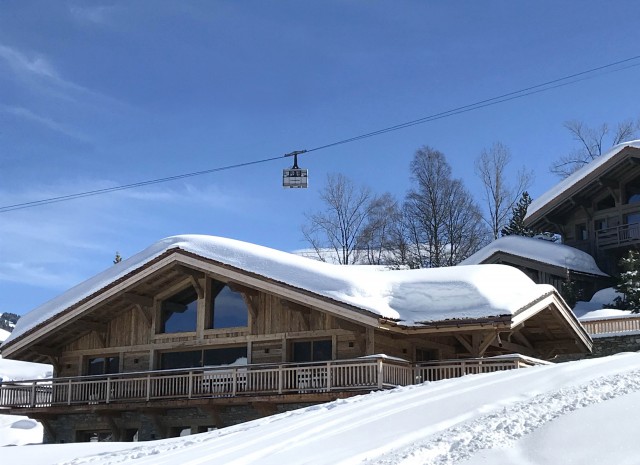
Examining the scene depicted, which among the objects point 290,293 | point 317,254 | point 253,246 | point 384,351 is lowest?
point 384,351

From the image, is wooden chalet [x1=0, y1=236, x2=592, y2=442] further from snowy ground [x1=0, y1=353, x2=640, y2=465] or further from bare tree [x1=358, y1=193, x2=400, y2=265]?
bare tree [x1=358, y1=193, x2=400, y2=265]

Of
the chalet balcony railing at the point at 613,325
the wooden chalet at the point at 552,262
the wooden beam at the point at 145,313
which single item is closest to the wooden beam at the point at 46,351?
the wooden beam at the point at 145,313

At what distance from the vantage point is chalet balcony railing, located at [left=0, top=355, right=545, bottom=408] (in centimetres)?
2059

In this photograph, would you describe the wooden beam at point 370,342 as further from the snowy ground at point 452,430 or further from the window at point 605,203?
the window at point 605,203

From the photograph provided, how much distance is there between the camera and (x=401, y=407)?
13.2 m

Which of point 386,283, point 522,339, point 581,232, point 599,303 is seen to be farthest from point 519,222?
point 386,283

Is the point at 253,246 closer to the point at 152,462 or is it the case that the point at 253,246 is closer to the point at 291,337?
the point at 291,337

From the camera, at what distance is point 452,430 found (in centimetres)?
1065

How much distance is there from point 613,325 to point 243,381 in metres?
14.0

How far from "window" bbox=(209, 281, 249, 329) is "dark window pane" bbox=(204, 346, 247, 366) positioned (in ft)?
2.23

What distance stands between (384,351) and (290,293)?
292 cm

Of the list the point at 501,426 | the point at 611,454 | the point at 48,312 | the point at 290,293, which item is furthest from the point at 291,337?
the point at 611,454

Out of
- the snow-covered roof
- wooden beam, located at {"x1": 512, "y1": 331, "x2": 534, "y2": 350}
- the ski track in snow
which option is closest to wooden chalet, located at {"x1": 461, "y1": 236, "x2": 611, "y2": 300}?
wooden beam, located at {"x1": 512, "y1": 331, "x2": 534, "y2": 350}

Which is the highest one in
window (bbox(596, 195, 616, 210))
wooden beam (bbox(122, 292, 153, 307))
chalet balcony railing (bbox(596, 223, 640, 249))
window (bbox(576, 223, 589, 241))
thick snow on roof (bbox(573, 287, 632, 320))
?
window (bbox(596, 195, 616, 210))
